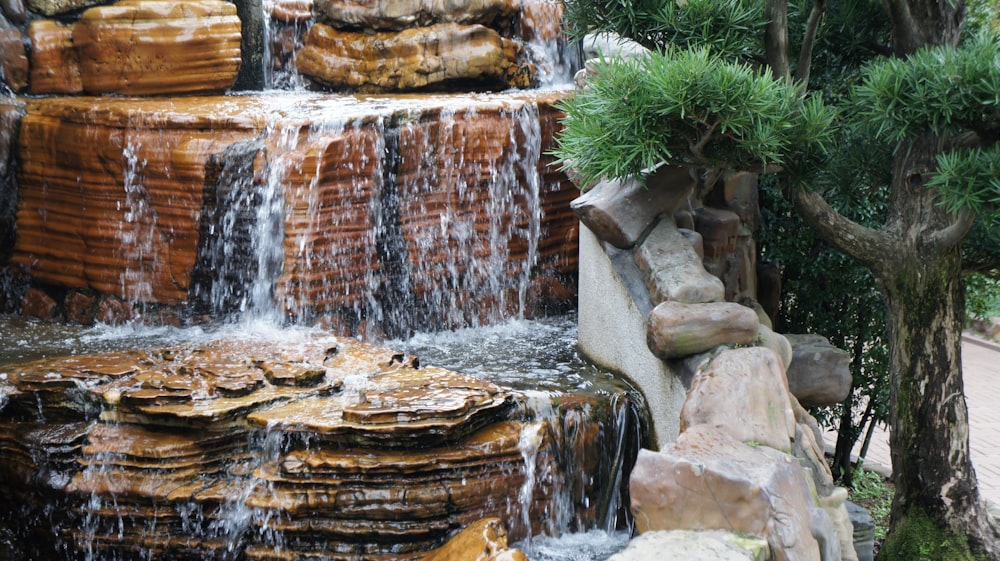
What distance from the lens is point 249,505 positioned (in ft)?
15.7

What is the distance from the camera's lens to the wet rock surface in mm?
4809

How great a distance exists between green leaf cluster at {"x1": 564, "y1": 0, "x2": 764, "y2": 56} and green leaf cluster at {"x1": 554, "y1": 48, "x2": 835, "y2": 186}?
1.16 ft

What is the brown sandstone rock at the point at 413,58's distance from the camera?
8719 millimetres

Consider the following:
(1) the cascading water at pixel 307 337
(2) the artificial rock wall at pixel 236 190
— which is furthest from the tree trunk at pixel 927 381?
(2) the artificial rock wall at pixel 236 190

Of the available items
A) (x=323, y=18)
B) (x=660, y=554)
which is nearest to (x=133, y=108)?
(x=323, y=18)

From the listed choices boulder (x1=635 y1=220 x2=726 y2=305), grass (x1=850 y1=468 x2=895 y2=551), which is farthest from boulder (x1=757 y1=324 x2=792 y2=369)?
grass (x1=850 y1=468 x2=895 y2=551)

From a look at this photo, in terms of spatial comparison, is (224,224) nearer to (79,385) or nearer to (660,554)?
(79,385)

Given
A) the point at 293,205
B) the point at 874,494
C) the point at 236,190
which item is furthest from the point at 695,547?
the point at 874,494

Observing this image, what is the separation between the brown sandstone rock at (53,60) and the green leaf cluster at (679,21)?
14.8 ft

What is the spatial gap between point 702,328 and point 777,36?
1.56 m

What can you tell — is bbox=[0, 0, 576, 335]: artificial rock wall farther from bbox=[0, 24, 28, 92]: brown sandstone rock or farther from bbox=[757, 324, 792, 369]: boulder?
bbox=[757, 324, 792, 369]: boulder

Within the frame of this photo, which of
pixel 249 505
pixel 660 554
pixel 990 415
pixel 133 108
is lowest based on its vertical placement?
pixel 990 415

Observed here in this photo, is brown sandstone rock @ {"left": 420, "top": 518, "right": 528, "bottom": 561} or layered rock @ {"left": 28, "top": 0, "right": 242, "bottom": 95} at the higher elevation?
layered rock @ {"left": 28, "top": 0, "right": 242, "bottom": 95}

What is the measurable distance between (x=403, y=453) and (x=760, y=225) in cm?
351
